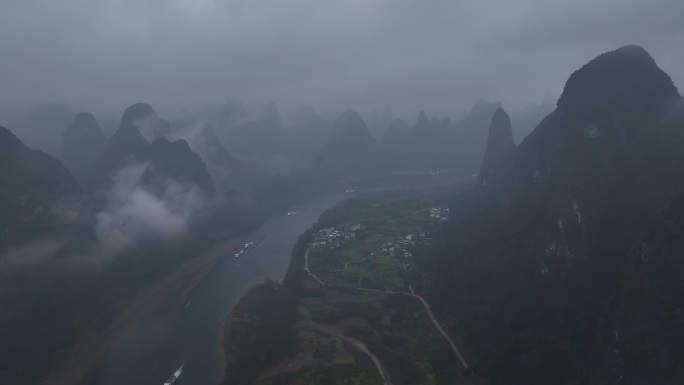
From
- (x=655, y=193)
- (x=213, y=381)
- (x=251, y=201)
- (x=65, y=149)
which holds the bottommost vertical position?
(x=213, y=381)

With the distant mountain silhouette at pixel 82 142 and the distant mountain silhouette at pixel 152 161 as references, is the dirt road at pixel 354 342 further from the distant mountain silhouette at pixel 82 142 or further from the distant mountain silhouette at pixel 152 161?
the distant mountain silhouette at pixel 82 142

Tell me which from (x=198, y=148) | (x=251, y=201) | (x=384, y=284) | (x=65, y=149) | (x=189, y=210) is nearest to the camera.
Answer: (x=384, y=284)

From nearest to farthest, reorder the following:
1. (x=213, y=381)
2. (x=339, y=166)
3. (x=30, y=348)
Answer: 1. (x=213, y=381)
2. (x=30, y=348)
3. (x=339, y=166)

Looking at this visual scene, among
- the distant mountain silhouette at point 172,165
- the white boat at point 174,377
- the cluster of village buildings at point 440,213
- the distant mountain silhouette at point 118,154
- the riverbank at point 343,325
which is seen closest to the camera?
the riverbank at point 343,325

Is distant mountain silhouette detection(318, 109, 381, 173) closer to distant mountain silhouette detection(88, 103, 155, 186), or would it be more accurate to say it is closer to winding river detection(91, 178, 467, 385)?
distant mountain silhouette detection(88, 103, 155, 186)

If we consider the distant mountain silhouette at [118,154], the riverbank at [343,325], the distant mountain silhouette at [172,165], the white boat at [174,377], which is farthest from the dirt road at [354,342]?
the distant mountain silhouette at [118,154]

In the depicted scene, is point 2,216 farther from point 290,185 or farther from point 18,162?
point 290,185

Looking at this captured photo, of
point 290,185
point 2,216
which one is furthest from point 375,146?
point 2,216
